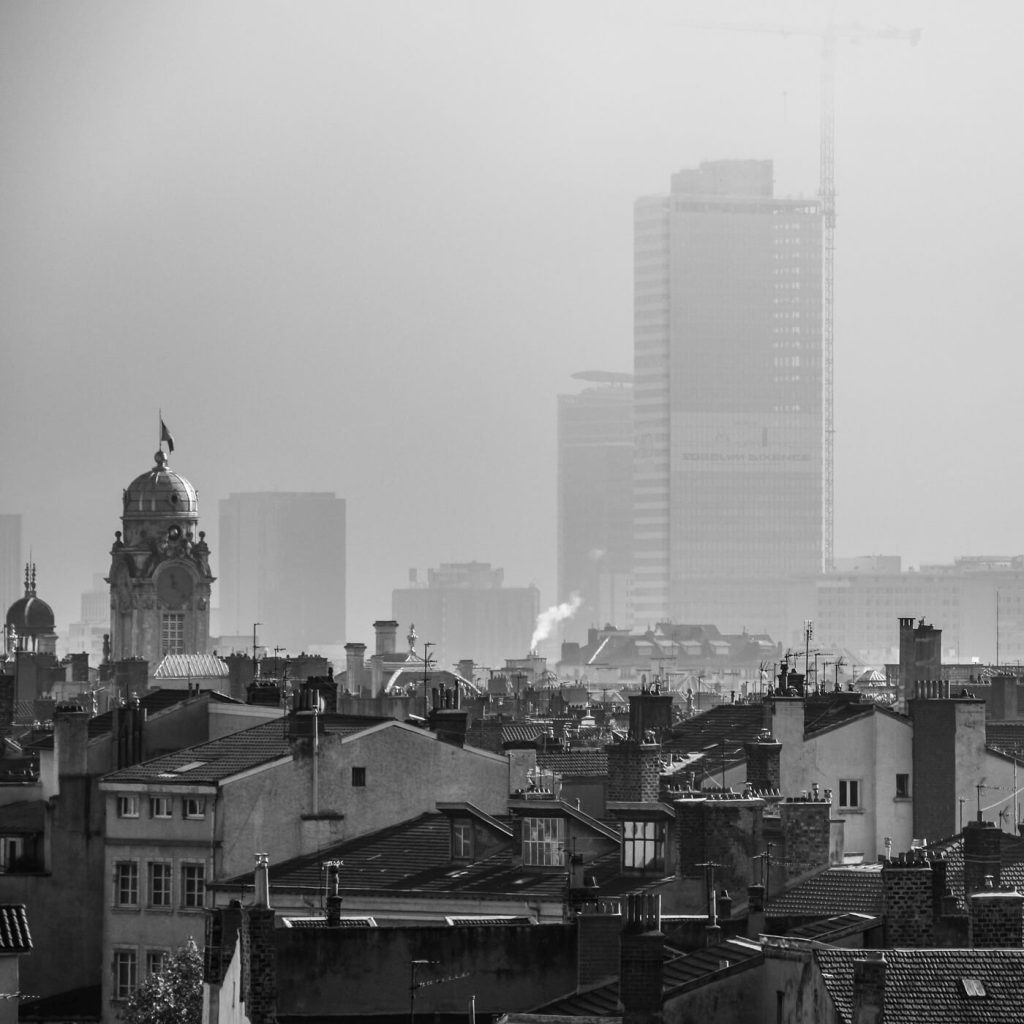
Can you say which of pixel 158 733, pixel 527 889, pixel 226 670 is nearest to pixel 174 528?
pixel 226 670

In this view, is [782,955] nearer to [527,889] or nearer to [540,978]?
[540,978]

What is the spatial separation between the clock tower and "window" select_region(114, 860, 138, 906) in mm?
126090

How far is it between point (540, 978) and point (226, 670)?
11120 centimetres

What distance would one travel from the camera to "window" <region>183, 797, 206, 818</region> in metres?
56.1

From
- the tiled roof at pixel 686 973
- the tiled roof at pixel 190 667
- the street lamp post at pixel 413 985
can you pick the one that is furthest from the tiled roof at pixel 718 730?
the tiled roof at pixel 190 667

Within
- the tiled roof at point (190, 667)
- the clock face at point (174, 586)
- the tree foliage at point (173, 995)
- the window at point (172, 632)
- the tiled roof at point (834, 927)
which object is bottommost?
the tree foliage at point (173, 995)

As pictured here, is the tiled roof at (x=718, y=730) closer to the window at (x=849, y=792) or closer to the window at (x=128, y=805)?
the window at (x=849, y=792)

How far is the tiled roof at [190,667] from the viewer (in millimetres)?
149000

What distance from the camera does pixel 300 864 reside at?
5444 cm

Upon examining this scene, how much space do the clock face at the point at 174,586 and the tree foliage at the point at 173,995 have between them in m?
140

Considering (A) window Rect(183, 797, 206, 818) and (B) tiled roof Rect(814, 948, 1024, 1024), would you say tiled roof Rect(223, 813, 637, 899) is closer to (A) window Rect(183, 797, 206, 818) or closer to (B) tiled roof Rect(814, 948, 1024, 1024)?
(A) window Rect(183, 797, 206, 818)

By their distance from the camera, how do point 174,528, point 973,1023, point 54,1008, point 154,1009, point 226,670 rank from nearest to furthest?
point 973,1023 → point 154,1009 → point 54,1008 → point 226,670 → point 174,528

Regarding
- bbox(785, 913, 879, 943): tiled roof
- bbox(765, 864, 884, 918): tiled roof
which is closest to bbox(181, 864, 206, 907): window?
bbox(765, 864, 884, 918): tiled roof

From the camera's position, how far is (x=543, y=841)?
169 feet
